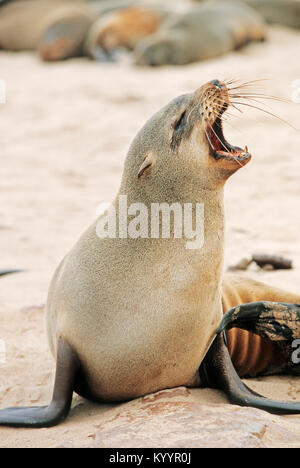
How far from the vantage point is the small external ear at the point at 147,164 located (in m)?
3.00

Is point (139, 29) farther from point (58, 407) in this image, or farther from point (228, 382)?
point (58, 407)

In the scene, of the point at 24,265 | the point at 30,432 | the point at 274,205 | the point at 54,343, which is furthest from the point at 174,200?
the point at 274,205

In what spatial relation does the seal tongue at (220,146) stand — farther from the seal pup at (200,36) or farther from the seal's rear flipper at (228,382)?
the seal pup at (200,36)

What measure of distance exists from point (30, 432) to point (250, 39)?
11060 millimetres

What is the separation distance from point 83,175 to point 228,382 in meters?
4.82

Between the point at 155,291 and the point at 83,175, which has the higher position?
the point at 83,175

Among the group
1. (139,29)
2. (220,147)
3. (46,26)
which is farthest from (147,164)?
(46,26)

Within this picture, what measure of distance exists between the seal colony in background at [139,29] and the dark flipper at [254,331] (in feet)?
29.4

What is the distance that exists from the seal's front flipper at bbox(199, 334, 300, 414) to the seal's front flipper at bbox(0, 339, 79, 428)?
0.61 m

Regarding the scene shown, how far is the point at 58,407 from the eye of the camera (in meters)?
2.95

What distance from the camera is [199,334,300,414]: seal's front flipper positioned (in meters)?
2.97

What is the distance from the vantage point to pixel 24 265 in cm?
527

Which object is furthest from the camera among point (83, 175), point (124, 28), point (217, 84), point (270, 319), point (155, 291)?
point (124, 28)

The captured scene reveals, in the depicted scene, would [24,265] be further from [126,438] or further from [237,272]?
[126,438]
